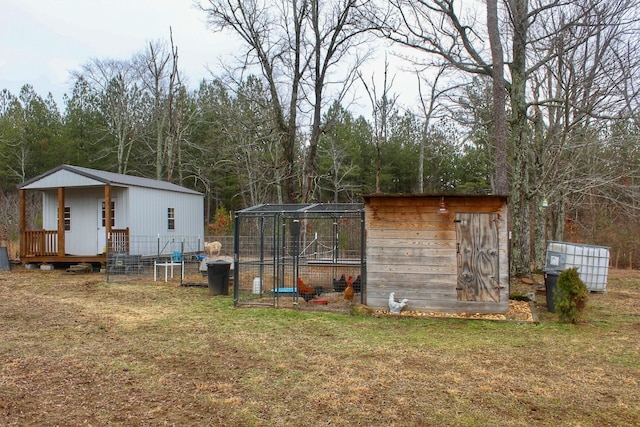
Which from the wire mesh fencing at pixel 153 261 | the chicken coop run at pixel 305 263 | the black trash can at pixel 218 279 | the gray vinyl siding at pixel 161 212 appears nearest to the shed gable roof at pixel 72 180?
the gray vinyl siding at pixel 161 212

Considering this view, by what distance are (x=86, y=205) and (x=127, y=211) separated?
2264mm

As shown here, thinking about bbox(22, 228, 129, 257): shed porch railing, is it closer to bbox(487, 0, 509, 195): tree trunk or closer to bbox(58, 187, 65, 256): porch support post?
bbox(58, 187, 65, 256): porch support post

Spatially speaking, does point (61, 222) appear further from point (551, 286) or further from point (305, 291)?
point (551, 286)

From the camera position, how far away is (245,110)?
25000 mm

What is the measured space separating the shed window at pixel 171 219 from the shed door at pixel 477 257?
1233cm

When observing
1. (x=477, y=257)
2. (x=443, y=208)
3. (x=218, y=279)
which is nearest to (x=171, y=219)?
(x=218, y=279)

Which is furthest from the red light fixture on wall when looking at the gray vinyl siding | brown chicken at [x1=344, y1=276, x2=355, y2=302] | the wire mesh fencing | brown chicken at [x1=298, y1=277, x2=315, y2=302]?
the gray vinyl siding

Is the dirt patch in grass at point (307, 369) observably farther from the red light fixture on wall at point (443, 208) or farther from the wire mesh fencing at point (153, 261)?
the wire mesh fencing at point (153, 261)

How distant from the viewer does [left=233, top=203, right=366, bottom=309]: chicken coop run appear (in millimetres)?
9328

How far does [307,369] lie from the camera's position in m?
5.35

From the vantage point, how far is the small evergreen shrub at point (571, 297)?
7684 millimetres

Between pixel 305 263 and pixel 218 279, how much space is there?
84.5 inches

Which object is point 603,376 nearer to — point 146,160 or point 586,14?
point 586,14

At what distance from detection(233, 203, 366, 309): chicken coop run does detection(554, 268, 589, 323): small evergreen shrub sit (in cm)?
340
